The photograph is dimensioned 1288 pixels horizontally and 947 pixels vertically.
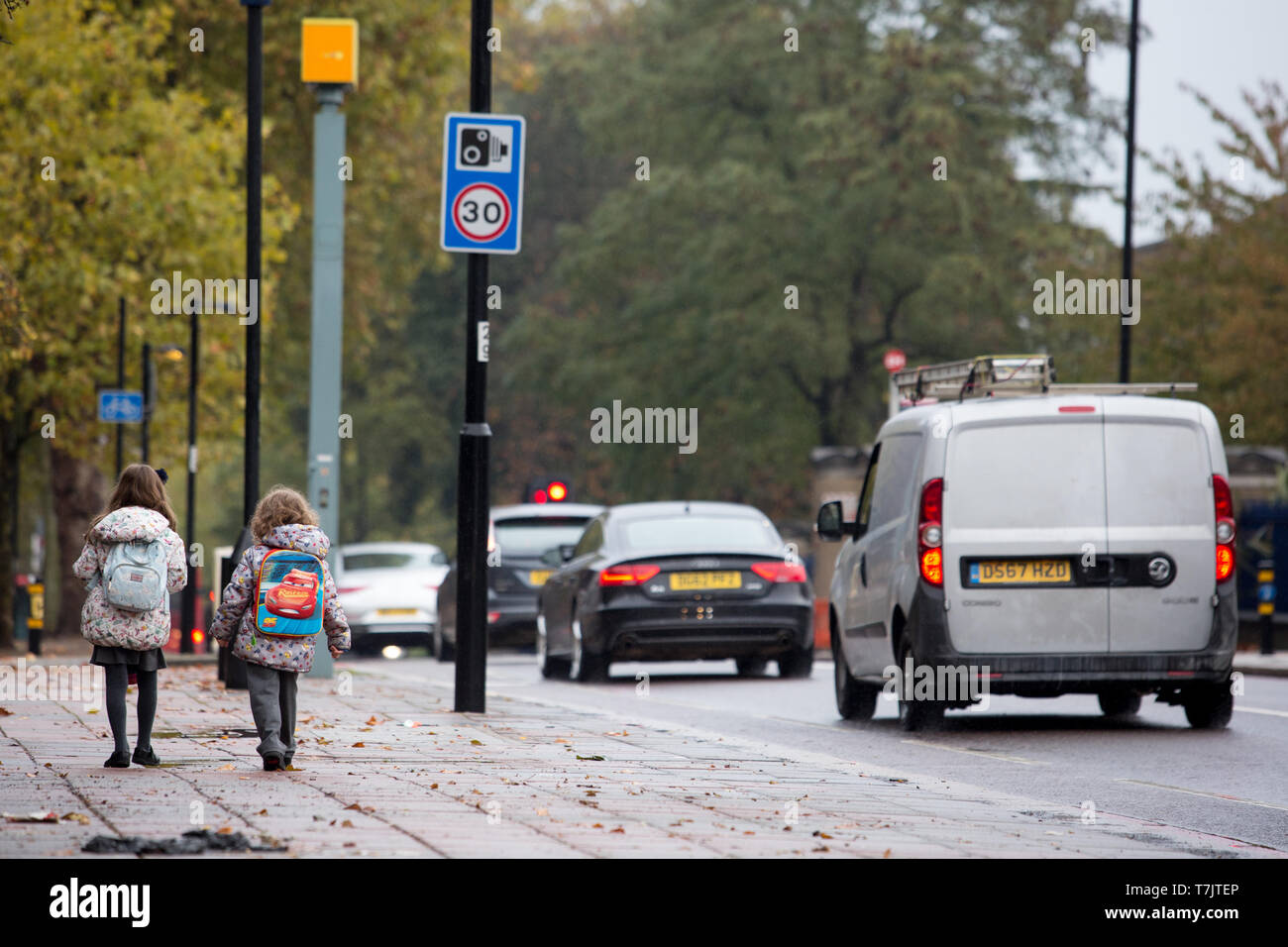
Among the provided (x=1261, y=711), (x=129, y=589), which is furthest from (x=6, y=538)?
(x=129, y=589)

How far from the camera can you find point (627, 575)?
18.2m

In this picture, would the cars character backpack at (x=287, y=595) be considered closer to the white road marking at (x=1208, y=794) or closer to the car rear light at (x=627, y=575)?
the white road marking at (x=1208, y=794)

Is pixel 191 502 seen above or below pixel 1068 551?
below

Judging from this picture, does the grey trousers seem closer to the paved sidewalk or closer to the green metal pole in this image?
the paved sidewalk

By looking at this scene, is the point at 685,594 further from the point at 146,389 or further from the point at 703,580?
the point at 146,389

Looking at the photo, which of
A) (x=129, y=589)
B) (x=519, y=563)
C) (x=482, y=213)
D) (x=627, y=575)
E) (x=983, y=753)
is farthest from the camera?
(x=519, y=563)

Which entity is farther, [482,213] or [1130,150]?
[1130,150]

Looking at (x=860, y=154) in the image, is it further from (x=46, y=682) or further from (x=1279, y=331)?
(x=46, y=682)

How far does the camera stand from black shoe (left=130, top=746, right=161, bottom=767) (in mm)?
9406

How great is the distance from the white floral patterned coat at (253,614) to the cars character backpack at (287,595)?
0.11 feet

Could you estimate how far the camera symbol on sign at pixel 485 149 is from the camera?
1308cm

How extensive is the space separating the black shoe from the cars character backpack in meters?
0.73

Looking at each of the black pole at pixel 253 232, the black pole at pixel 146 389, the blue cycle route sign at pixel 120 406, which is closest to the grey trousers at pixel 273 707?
the black pole at pixel 253 232

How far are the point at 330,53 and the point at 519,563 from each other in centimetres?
705
